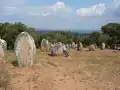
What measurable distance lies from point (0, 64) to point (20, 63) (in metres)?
4.98

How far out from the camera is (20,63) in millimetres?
16031

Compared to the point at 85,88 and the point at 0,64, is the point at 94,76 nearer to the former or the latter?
the point at 85,88

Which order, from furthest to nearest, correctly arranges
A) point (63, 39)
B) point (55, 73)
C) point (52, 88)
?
point (63, 39) → point (55, 73) → point (52, 88)

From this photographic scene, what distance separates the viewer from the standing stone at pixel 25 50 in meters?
16.0

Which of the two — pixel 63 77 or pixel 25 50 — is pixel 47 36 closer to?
pixel 25 50

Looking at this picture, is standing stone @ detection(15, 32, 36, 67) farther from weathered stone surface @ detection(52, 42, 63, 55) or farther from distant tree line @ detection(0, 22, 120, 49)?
distant tree line @ detection(0, 22, 120, 49)

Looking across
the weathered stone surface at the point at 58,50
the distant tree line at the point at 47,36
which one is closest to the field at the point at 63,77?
the weathered stone surface at the point at 58,50

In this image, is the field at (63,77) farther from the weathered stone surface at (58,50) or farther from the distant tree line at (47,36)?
the distant tree line at (47,36)

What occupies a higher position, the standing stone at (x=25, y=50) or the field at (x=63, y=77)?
the standing stone at (x=25, y=50)

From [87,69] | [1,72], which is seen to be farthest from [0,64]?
[87,69]

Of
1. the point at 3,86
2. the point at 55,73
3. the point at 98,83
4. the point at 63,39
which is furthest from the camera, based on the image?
the point at 63,39

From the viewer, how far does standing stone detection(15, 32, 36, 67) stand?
52.6ft

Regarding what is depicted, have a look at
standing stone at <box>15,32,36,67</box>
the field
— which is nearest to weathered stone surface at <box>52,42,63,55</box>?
the field

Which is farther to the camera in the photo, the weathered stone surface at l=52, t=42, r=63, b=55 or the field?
the weathered stone surface at l=52, t=42, r=63, b=55
